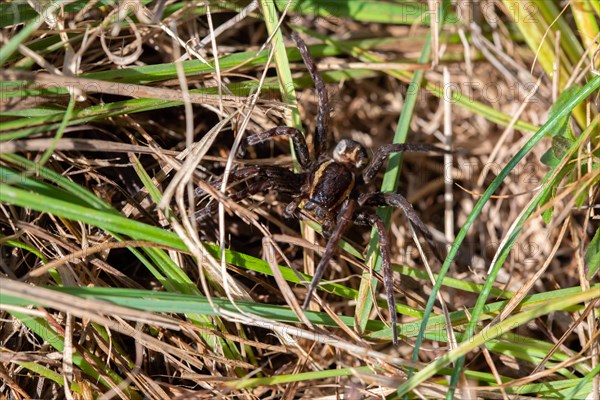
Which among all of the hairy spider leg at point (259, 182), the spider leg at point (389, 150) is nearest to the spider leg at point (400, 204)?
the spider leg at point (389, 150)

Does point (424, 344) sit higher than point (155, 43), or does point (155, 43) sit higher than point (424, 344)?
point (155, 43)

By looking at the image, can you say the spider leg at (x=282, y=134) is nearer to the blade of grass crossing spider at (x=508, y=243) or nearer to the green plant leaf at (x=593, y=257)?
the blade of grass crossing spider at (x=508, y=243)

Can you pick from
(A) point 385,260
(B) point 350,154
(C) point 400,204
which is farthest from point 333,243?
(B) point 350,154

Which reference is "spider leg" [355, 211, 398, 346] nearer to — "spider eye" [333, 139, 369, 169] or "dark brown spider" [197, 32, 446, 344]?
"dark brown spider" [197, 32, 446, 344]

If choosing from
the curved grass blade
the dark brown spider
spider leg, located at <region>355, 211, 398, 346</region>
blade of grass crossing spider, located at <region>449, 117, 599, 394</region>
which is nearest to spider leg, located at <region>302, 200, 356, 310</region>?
the dark brown spider

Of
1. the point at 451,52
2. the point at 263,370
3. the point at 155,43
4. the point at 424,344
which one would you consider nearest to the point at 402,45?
the point at 451,52

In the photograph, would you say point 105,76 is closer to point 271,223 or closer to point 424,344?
point 271,223
